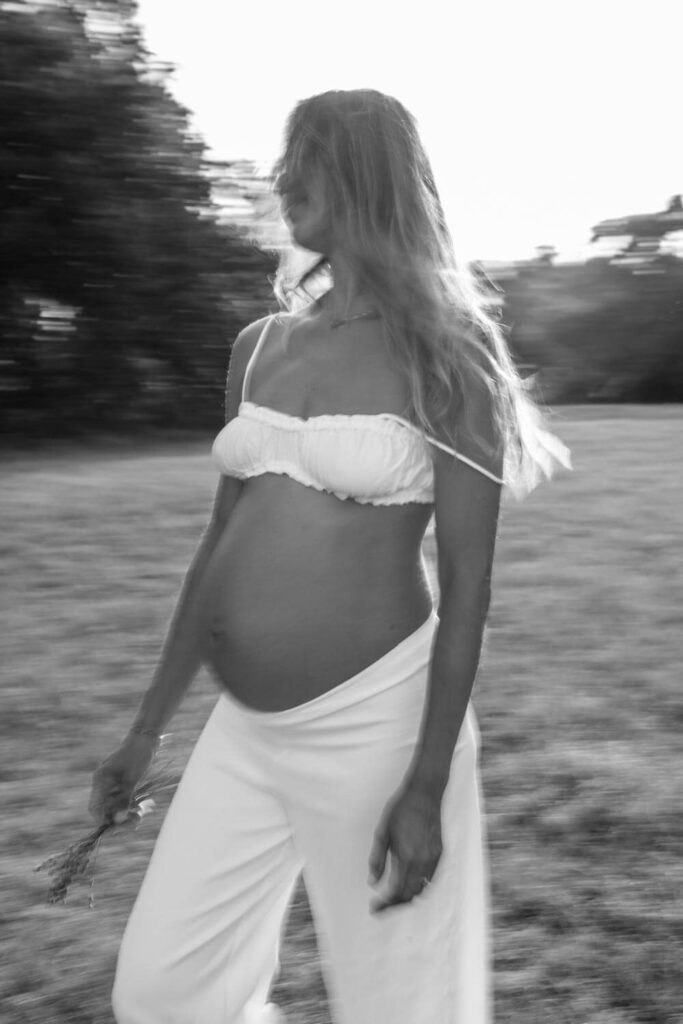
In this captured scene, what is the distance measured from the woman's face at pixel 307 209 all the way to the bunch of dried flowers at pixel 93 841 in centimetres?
98

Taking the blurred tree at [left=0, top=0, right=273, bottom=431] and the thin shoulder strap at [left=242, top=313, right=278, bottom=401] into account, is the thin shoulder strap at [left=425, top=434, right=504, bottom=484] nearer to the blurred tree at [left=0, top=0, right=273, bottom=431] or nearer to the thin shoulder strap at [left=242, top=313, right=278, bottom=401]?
the thin shoulder strap at [left=242, top=313, right=278, bottom=401]

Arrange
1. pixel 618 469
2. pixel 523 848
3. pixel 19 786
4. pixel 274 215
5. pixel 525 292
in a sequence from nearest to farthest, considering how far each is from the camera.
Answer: pixel 274 215 → pixel 523 848 → pixel 19 786 → pixel 618 469 → pixel 525 292

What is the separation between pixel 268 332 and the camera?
95.0 inches

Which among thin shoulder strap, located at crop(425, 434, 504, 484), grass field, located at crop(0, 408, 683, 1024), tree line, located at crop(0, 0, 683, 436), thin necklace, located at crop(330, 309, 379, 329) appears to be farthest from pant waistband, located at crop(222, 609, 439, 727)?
tree line, located at crop(0, 0, 683, 436)

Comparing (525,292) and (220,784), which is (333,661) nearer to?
(220,784)

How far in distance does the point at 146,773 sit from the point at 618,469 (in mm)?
8804

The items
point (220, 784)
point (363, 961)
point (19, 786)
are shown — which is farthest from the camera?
point (19, 786)

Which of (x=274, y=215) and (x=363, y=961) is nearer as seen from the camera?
(x=363, y=961)

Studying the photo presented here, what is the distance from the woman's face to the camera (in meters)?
2.13

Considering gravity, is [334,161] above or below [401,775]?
above

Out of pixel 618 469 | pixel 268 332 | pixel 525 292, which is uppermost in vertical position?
pixel 268 332

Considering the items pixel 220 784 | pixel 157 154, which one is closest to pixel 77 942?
pixel 220 784

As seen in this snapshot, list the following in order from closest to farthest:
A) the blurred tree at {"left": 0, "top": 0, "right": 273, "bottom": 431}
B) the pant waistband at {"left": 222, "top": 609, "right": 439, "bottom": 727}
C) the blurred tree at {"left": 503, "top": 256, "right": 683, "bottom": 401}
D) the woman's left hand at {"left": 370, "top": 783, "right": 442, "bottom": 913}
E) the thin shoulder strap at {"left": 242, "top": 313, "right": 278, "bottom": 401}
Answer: the woman's left hand at {"left": 370, "top": 783, "right": 442, "bottom": 913}, the pant waistband at {"left": 222, "top": 609, "right": 439, "bottom": 727}, the thin shoulder strap at {"left": 242, "top": 313, "right": 278, "bottom": 401}, the blurred tree at {"left": 0, "top": 0, "right": 273, "bottom": 431}, the blurred tree at {"left": 503, "top": 256, "right": 683, "bottom": 401}

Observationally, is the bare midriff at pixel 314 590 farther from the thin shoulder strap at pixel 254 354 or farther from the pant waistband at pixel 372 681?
the thin shoulder strap at pixel 254 354
